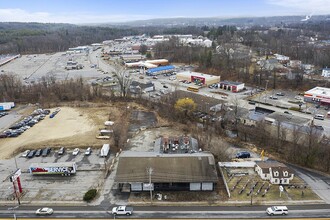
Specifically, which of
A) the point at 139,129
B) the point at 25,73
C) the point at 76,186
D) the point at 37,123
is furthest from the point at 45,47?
the point at 76,186

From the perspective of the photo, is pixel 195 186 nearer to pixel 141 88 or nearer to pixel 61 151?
pixel 61 151

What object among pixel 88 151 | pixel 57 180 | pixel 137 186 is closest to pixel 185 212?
pixel 137 186

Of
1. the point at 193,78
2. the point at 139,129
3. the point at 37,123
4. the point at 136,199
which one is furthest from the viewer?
the point at 193,78

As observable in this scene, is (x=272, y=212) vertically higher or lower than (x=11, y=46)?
lower

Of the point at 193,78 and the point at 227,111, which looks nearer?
the point at 227,111

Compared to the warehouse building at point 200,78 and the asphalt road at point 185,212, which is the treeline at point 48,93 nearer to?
the warehouse building at point 200,78

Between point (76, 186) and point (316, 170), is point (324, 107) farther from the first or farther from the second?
point (76, 186)

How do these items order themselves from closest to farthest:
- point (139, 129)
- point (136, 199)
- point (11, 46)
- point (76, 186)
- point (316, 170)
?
point (136, 199) < point (76, 186) < point (316, 170) < point (139, 129) < point (11, 46)
